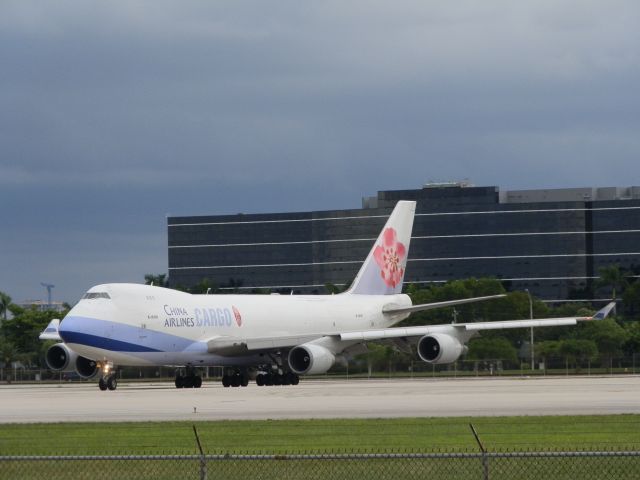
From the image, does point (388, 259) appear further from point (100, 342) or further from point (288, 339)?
point (100, 342)

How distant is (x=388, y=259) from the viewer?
81.3 meters

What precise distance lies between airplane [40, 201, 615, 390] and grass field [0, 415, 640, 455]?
90.7ft

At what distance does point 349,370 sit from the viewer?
257 feet

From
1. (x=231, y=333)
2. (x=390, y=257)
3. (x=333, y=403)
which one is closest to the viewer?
(x=333, y=403)

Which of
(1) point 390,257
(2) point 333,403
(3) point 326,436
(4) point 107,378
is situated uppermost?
(1) point 390,257

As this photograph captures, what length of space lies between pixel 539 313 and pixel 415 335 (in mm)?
75058

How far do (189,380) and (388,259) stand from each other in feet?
59.2

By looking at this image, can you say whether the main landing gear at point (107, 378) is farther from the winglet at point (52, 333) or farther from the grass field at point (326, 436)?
the grass field at point (326, 436)

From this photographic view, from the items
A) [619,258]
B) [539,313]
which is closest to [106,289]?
[539,313]

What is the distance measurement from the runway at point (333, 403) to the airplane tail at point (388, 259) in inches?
839

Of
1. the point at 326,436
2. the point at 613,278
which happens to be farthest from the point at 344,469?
the point at 613,278

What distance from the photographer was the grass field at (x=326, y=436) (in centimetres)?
2675

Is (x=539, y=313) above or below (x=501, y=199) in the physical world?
below

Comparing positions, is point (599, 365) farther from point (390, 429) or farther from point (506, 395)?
point (390, 429)
